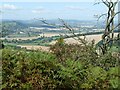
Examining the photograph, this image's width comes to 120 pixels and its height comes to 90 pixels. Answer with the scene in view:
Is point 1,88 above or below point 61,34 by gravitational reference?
below

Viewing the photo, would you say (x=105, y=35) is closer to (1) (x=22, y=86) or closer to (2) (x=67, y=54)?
(2) (x=67, y=54)

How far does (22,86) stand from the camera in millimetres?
4320

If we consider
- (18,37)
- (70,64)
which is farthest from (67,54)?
(18,37)

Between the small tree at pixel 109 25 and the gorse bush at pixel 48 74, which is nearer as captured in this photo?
the gorse bush at pixel 48 74

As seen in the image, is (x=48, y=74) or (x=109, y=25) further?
(x=109, y=25)

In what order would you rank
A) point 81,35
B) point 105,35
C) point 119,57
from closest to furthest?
1. point 119,57
2. point 81,35
3. point 105,35

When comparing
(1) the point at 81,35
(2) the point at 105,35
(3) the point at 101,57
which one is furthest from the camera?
(2) the point at 105,35

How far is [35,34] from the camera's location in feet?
29.3

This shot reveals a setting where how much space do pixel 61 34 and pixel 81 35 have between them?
1.54 ft

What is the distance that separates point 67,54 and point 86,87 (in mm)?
1728

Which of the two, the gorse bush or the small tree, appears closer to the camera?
the gorse bush

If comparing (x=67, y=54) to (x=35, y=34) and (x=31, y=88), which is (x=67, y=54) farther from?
(x=35, y=34)

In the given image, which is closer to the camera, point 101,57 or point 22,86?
point 22,86

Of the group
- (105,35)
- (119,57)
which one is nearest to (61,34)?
(105,35)
